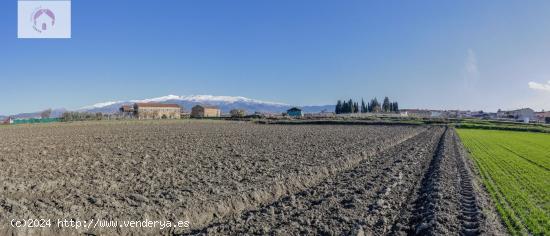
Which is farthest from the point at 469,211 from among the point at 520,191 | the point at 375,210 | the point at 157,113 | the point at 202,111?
the point at 202,111

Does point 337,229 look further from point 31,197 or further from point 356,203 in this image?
point 31,197

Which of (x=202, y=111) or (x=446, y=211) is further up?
(x=202, y=111)

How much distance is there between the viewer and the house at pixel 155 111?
5458 inches

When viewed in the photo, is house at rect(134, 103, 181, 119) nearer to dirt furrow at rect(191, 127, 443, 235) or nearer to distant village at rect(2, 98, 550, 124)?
distant village at rect(2, 98, 550, 124)

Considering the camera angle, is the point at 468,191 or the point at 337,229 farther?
the point at 468,191

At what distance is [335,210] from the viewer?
10.5 metres

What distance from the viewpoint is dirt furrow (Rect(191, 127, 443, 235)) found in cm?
893

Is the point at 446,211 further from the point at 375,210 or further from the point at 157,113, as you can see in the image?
the point at 157,113

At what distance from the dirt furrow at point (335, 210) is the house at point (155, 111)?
12348 cm

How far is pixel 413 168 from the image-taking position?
18469 millimetres

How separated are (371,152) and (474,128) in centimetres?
5729

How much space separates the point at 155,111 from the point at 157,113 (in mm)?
1380

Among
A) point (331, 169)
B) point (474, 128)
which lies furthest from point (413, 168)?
point (474, 128)

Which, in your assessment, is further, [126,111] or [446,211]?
[126,111]
